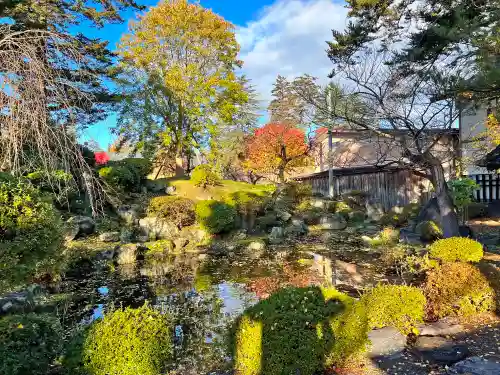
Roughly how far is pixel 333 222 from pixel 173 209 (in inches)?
291

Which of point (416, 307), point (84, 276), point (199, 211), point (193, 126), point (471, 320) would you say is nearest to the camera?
point (416, 307)

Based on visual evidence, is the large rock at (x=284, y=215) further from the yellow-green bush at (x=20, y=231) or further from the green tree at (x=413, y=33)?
the yellow-green bush at (x=20, y=231)

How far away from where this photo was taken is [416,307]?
4527 mm

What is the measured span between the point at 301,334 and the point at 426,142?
371 inches

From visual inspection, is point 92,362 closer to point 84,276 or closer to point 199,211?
point 84,276

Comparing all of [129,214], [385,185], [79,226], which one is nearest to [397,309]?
[79,226]

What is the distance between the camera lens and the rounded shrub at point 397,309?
14.9ft

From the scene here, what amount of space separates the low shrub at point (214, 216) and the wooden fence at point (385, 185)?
8.16 metres

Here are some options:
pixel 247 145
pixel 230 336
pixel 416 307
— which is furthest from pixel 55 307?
pixel 247 145

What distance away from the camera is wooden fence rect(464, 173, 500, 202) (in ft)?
55.3

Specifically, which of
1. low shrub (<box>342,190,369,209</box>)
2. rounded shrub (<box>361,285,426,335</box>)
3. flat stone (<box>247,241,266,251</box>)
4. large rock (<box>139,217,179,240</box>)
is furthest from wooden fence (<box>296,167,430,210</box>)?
rounded shrub (<box>361,285,426,335</box>)

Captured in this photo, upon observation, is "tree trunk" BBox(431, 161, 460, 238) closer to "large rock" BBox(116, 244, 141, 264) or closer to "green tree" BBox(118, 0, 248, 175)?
"large rock" BBox(116, 244, 141, 264)

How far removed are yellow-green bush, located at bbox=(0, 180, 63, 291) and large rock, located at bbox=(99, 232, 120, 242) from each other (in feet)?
31.1

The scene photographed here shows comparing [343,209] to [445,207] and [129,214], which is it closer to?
[445,207]
